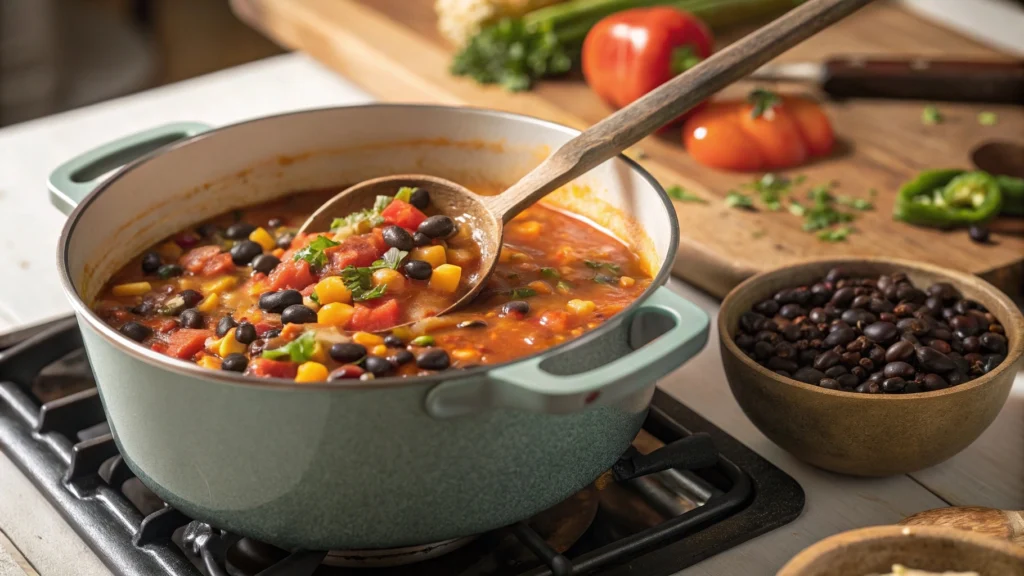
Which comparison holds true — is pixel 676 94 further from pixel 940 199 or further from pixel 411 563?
pixel 940 199

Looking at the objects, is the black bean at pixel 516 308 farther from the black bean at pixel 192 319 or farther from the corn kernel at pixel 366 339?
the black bean at pixel 192 319

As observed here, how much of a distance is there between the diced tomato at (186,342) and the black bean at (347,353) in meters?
0.28

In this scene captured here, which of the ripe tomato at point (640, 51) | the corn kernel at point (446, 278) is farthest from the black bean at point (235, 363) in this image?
the ripe tomato at point (640, 51)

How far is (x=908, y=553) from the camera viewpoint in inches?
55.0

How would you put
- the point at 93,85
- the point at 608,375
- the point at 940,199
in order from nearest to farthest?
1. the point at 608,375
2. the point at 940,199
3. the point at 93,85

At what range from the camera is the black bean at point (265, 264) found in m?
2.03

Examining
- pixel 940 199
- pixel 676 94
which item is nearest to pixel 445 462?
pixel 676 94

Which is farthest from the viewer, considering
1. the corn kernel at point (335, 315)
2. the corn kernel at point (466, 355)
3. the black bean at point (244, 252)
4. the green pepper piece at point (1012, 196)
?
the green pepper piece at point (1012, 196)

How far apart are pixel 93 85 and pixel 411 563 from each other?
4.83 metres

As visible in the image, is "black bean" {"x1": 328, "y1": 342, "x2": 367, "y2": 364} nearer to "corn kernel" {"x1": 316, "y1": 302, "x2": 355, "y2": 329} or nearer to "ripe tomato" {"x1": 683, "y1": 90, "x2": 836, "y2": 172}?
"corn kernel" {"x1": 316, "y1": 302, "x2": 355, "y2": 329}

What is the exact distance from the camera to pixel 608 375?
4.39 feet

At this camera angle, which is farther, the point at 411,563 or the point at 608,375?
the point at 411,563

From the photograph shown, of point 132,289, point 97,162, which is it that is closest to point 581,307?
point 132,289

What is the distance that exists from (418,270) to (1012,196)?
151 centimetres
